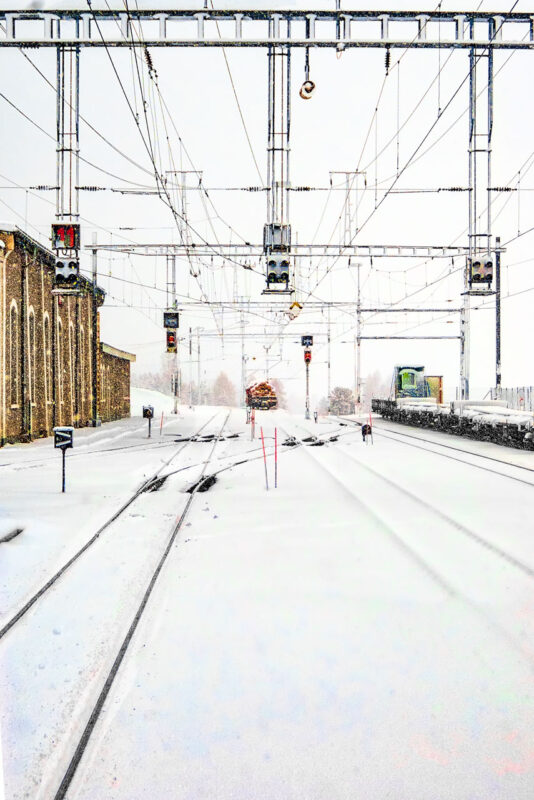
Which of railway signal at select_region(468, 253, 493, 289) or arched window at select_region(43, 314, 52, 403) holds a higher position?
railway signal at select_region(468, 253, 493, 289)

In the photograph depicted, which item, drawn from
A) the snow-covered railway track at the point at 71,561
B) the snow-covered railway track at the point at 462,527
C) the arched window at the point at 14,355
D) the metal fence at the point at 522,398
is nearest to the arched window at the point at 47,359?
the arched window at the point at 14,355

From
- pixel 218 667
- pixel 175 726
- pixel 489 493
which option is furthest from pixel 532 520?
pixel 175 726

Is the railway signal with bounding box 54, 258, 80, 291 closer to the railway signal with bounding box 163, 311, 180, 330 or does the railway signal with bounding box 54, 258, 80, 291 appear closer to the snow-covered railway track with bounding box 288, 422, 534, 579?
the snow-covered railway track with bounding box 288, 422, 534, 579

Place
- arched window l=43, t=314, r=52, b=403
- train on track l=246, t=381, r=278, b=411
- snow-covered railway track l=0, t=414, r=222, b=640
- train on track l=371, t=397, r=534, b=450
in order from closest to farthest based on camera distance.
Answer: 1. snow-covered railway track l=0, t=414, r=222, b=640
2. train on track l=371, t=397, r=534, b=450
3. arched window l=43, t=314, r=52, b=403
4. train on track l=246, t=381, r=278, b=411

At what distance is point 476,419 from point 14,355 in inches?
725

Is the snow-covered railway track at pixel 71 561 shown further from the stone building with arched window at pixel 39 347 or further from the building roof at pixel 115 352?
the building roof at pixel 115 352

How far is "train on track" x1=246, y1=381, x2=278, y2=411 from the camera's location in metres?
49.7

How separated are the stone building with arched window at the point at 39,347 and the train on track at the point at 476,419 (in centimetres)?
1744

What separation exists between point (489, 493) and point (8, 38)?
13838 millimetres

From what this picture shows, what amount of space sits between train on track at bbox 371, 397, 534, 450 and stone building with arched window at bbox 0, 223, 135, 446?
17443 mm

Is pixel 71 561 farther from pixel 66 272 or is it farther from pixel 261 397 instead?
pixel 261 397

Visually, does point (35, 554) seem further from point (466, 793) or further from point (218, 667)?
point (466, 793)

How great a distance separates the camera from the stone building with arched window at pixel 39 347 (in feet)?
67.1

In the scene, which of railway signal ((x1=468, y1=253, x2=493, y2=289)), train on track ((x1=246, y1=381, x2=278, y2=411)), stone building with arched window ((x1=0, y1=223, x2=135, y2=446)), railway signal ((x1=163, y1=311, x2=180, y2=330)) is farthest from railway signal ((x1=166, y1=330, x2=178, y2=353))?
railway signal ((x1=468, y1=253, x2=493, y2=289))
